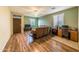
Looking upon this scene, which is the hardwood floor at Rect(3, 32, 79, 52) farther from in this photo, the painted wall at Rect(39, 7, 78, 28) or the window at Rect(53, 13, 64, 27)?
the painted wall at Rect(39, 7, 78, 28)

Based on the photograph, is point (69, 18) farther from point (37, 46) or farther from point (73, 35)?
point (37, 46)

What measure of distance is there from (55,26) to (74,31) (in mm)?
935

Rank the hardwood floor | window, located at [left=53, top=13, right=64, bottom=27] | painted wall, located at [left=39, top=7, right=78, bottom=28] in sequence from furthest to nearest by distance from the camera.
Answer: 1. window, located at [left=53, top=13, right=64, bottom=27]
2. painted wall, located at [left=39, top=7, right=78, bottom=28]
3. the hardwood floor

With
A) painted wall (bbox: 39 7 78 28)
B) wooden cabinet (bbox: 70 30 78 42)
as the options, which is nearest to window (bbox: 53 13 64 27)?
painted wall (bbox: 39 7 78 28)

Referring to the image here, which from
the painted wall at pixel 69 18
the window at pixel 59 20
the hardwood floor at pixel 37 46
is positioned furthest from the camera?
the window at pixel 59 20

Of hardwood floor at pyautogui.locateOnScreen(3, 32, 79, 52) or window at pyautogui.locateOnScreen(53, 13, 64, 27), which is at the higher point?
window at pyautogui.locateOnScreen(53, 13, 64, 27)

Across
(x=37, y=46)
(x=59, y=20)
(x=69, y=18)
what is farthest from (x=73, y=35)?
(x=37, y=46)

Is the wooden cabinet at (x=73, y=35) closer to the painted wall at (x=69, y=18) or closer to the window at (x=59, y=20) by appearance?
the painted wall at (x=69, y=18)

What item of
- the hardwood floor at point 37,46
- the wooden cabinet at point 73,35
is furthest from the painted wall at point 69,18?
the hardwood floor at point 37,46
